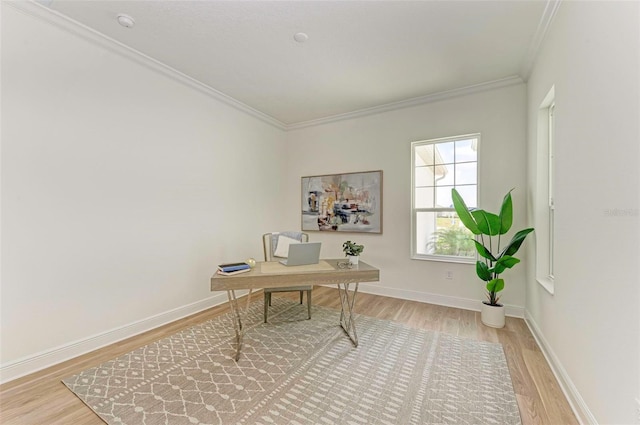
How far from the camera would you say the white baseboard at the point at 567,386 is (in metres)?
1.52

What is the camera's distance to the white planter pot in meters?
2.89

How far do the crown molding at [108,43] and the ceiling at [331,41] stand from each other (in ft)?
0.15

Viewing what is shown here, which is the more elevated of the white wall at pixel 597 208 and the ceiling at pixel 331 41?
the ceiling at pixel 331 41

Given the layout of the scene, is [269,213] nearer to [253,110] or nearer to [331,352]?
[253,110]

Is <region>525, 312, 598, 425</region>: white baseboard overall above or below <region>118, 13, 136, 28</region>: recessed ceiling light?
below

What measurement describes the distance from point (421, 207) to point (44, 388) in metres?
4.16

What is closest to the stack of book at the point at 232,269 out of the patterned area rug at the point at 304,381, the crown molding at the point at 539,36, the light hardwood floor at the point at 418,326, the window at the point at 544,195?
the patterned area rug at the point at 304,381

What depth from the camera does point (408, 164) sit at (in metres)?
3.89

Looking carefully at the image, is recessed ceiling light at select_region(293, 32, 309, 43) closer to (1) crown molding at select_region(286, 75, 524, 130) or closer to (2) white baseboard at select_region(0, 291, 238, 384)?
(1) crown molding at select_region(286, 75, 524, 130)

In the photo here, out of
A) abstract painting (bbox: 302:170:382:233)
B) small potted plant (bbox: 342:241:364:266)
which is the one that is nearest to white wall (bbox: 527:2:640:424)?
small potted plant (bbox: 342:241:364:266)

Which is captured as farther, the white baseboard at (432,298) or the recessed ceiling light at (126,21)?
the white baseboard at (432,298)

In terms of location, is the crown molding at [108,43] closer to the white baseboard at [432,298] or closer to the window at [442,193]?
the window at [442,193]

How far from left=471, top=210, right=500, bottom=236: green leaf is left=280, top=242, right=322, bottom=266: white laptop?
1.82 metres

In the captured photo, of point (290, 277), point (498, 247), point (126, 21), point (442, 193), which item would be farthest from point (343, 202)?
point (126, 21)
